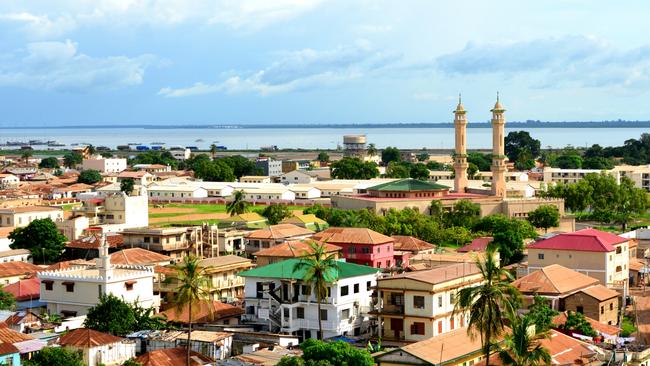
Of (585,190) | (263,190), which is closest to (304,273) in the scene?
(585,190)

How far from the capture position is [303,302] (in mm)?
33781

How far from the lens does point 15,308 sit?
36.4m

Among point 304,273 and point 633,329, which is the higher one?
point 304,273

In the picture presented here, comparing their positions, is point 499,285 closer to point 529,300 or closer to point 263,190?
point 529,300

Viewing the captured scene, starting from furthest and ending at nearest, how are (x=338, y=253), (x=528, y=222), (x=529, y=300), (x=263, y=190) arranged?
(x=263, y=190) < (x=528, y=222) < (x=338, y=253) < (x=529, y=300)

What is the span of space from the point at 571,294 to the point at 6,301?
19803 millimetres

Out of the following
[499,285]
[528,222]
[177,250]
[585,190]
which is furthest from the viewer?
[585,190]

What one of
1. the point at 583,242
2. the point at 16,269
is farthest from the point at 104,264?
the point at 583,242

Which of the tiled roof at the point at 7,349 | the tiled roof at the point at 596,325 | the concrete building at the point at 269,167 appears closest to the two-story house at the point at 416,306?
the tiled roof at the point at 596,325

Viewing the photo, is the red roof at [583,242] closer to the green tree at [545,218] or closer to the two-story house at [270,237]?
the two-story house at [270,237]

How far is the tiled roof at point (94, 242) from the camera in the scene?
50562mm

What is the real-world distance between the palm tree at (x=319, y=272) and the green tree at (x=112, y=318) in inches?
217

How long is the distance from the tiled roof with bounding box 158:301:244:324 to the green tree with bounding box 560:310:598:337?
1114 centimetres

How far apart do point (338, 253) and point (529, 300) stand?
1056 centimetres
